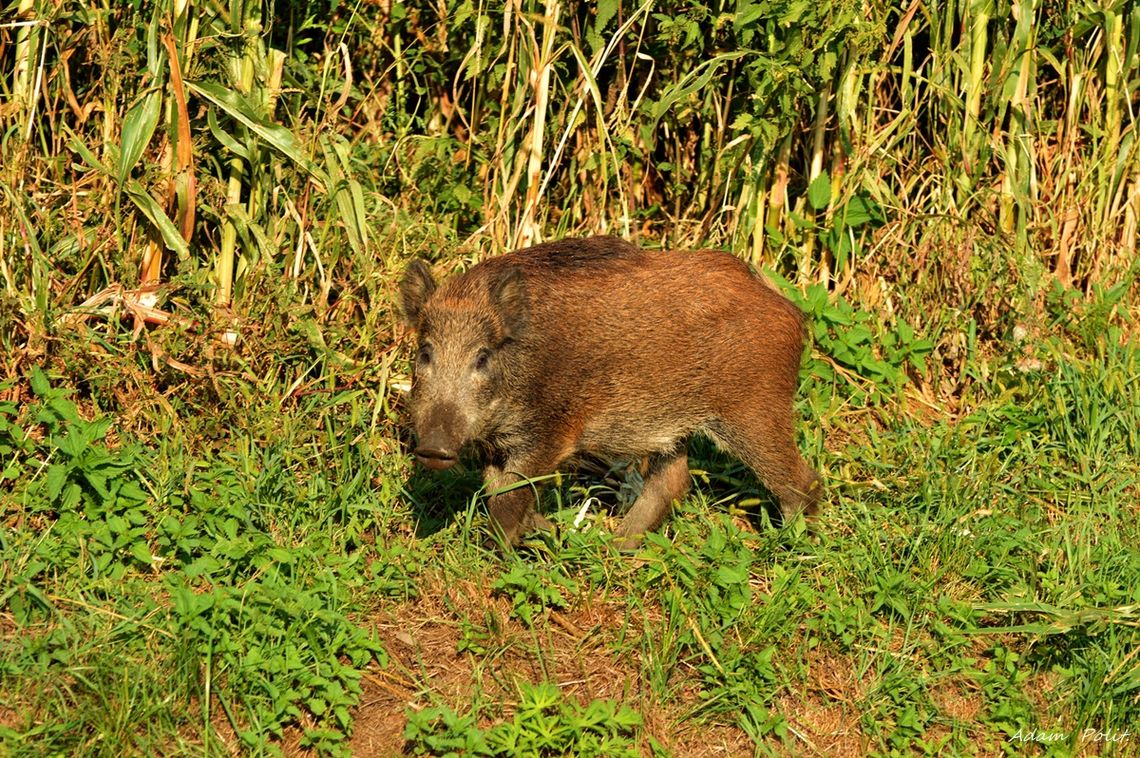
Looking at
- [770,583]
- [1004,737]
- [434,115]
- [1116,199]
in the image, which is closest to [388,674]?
[770,583]

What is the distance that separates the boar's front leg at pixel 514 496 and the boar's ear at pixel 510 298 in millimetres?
487

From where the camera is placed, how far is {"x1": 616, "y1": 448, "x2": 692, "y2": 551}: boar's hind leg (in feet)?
17.6

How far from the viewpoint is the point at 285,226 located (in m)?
5.68

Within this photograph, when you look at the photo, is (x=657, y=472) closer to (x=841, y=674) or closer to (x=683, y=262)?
(x=683, y=262)

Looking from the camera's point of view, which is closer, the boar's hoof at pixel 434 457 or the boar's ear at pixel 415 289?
the boar's hoof at pixel 434 457

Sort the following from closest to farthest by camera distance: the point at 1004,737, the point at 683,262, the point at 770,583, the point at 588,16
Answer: the point at 1004,737, the point at 770,583, the point at 683,262, the point at 588,16

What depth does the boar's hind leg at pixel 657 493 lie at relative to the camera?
536 cm

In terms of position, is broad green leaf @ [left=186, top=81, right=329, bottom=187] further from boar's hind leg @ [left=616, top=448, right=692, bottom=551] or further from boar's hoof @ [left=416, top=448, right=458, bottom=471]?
boar's hind leg @ [left=616, top=448, right=692, bottom=551]

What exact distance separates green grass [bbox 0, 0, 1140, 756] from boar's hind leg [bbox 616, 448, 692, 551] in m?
0.10

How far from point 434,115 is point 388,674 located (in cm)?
292

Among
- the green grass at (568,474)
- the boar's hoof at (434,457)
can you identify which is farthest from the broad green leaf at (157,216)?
the boar's hoof at (434,457)

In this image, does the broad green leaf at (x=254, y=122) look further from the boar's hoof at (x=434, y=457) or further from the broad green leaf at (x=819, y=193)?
the broad green leaf at (x=819, y=193)

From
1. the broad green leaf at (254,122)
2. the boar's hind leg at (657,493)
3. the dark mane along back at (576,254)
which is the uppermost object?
the broad green leaf at (254,122)

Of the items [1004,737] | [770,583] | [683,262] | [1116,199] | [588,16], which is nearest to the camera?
[1004,737]
